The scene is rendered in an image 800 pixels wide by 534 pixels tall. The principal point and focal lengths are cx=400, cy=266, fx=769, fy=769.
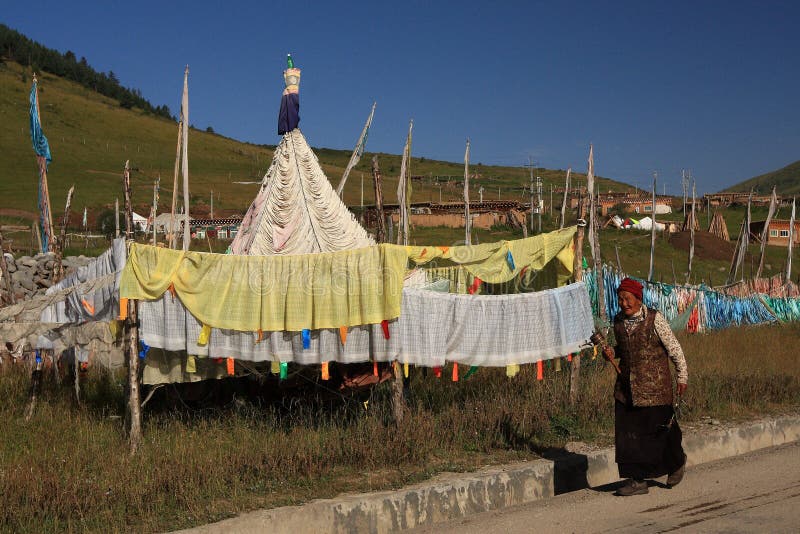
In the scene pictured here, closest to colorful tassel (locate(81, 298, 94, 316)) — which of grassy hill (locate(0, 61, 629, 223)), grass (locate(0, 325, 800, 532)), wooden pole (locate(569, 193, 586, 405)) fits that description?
grass (locate(0, 325, 800, 532))

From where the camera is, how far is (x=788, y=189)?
480 feet

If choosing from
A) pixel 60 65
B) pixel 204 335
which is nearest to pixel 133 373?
pixel 204 335

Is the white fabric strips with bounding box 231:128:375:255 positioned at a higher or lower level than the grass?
higher

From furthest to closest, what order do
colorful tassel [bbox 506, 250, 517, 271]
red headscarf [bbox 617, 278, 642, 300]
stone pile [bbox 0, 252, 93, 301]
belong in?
stone pile [bbox 0, 252, 93, 301] < colorful tassel [bbox 506, 250, 517, 271] < red headscarf [bbox 617, 278, 642, 300]

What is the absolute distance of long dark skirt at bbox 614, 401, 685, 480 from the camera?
5.33 metres

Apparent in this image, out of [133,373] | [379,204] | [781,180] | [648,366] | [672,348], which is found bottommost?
[133,373]

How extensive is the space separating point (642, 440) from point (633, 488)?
1.13 feet

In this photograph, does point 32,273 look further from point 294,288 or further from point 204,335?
point 294,288

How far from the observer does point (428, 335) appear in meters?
6.91

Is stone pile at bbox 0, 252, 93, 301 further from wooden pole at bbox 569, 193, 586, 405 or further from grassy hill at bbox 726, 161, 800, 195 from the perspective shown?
grassy hill at bbox 726, 161, 800, 195

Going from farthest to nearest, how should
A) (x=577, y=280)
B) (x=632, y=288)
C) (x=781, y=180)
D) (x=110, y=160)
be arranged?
(x=781, y=180) < (x=110, y=160) < (x=577, y=280) < (x=632, y=288)

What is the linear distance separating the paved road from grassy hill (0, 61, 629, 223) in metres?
44.4

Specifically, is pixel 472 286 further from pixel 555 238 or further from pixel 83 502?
pixel 83 502

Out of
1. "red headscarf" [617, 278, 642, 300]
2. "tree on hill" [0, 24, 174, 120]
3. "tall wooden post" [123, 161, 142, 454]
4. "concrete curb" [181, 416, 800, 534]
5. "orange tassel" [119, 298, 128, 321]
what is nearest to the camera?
"concrete curb" [181, 416, 800, 534]
